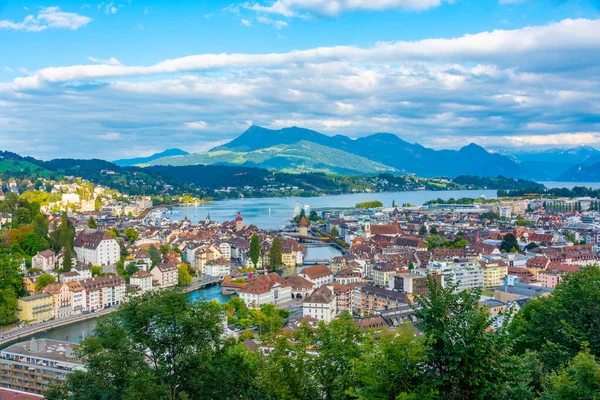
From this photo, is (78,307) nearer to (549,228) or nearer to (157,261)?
(157,261)

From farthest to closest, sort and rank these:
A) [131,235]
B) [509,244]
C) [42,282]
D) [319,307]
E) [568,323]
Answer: [131,235]
[509,244]
[42,282]
[319,307]
[568,323]

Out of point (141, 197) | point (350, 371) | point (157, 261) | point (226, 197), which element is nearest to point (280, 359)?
point (350, 371)

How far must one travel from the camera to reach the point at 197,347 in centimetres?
596

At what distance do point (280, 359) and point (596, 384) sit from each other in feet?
8.83

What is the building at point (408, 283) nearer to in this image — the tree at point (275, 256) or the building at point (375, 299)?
the building at point (375, 299)

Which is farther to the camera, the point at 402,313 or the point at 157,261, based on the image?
the point at 157,261

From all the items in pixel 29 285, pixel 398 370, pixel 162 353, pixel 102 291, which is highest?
pixel 398 370

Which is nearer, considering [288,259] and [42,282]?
[42,282]

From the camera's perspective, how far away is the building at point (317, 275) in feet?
71.7

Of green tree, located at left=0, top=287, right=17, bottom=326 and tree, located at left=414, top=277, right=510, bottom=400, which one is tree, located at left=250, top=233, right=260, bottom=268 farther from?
tree, located at left=414, top=277, right=510, bottom=400

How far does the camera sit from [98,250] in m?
24.7

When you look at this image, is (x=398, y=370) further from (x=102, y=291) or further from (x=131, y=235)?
(x=131, y=235)

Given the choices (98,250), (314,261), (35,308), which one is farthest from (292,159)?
(35,308)

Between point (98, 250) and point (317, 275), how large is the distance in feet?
32.2
